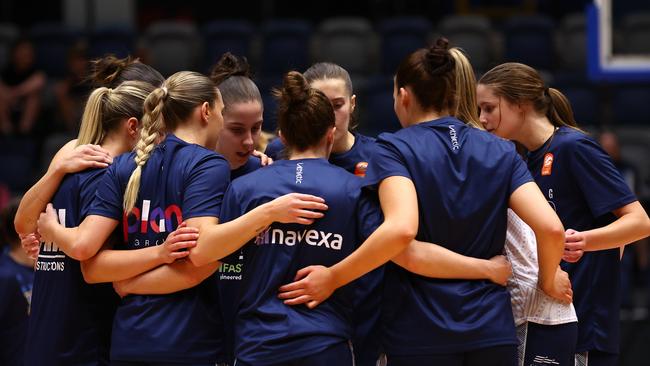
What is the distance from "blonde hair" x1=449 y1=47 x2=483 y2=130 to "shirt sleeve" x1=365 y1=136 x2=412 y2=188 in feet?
1.08

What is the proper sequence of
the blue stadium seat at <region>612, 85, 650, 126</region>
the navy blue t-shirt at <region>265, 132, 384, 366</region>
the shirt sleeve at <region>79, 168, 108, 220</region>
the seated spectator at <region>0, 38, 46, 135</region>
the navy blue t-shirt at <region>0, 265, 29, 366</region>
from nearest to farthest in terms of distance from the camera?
1. the shirt sleeve at <region>79, 168, 108, 220</region>
2. the navy blue t-shirt at <region>265, 132, 384, 366</region>
3. the navy blue t-shirt at <region>0, 265, 29, 366</region>
4. the blue stadium seat at <region>612, 85, 650, 126</region>
5. the seated spectator at <region>0, 38, 46, 135</region>

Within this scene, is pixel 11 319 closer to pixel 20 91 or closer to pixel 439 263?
pixel 439 263

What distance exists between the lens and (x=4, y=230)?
5.91 meters

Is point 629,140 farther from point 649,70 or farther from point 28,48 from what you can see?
point 28,48

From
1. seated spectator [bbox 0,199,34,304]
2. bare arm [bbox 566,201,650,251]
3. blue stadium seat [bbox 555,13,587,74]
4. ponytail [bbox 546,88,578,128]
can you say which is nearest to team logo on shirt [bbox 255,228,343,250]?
bare arm [bbox 566,201,650,251]

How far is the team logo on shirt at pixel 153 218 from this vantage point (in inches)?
153

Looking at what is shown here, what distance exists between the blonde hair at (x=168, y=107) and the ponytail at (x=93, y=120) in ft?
1.02

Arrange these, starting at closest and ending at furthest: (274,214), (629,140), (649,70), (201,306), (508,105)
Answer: (274,214), (201,306), (508,105), (649,70), (629,140)

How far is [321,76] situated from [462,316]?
1.55 m

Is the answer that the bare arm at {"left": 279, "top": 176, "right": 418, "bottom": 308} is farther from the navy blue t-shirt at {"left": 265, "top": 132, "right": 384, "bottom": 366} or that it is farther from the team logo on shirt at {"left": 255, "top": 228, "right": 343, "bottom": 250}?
the navy blue t-shirt at {"left": 265, "top": 132, "right": 384, "bottom": 366}

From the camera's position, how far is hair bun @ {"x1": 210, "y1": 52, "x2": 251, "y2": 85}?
4.78 metres

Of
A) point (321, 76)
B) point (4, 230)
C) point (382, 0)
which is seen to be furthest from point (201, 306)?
point (382, 0)

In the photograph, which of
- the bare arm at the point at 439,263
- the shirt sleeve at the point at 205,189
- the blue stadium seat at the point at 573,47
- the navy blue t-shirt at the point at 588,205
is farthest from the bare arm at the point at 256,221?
the blue stadium seat at the point at 573,47

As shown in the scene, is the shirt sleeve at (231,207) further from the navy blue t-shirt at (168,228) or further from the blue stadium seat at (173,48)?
the blue stadium seat at (173,48)
